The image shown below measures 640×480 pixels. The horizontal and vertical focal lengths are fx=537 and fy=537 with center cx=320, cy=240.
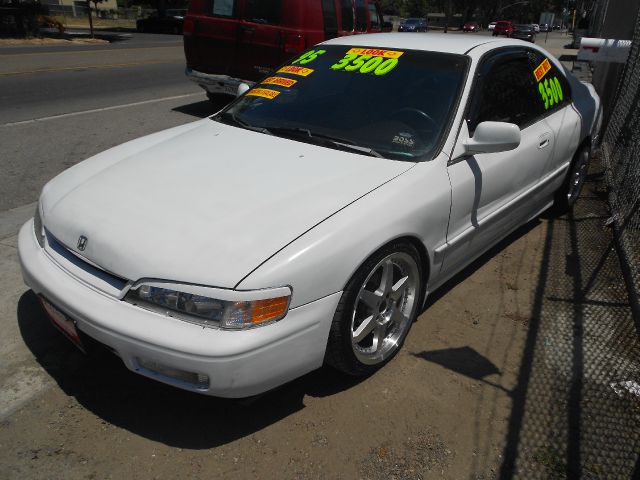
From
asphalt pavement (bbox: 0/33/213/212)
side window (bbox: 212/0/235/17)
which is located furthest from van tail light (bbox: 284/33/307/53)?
asphalt pavement (bbox: 0/33/213/212)

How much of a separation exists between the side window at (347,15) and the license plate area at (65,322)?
7185mm

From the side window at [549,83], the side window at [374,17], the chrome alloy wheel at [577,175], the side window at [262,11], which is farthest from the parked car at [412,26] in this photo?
the side window at [549,83]

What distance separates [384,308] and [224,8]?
258 inches

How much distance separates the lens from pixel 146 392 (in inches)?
102

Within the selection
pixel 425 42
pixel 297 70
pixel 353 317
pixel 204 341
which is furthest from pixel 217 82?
pixel 204 341

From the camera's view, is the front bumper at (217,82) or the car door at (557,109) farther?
the front bumper at (217,82)

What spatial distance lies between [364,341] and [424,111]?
4.39 ft

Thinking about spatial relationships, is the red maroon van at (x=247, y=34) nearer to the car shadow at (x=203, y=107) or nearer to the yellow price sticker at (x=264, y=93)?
the car shadow at (x=203, y=107)

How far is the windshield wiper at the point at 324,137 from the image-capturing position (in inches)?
113

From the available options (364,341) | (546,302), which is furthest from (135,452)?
(546,302)

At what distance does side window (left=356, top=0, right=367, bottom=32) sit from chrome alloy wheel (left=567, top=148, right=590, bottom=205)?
17.2 ft

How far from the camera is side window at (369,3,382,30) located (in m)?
9.41

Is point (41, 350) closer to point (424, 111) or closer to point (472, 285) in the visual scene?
point (424, 111)

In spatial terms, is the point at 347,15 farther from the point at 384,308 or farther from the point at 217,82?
the point at 384,308
